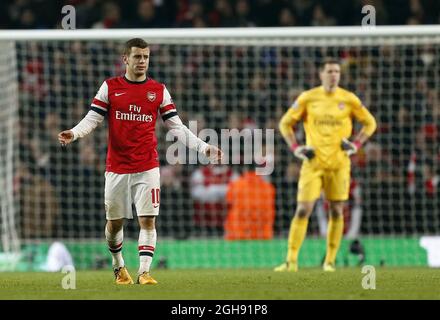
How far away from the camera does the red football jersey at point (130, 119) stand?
972 centimetres

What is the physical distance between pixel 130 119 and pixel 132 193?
0.64 meters

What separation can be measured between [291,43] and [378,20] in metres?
3.59

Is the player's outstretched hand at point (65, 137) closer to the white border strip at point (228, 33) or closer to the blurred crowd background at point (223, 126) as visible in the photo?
the white border strip at point (228, 33)

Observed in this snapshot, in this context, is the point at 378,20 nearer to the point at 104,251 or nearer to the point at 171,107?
the point at 104,251

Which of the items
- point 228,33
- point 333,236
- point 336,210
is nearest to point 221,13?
point 228,33

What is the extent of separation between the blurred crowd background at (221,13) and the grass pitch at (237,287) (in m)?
7.95

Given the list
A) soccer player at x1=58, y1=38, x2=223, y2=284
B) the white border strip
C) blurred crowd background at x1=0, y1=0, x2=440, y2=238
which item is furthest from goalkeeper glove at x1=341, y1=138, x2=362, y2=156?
soccer player at x1=58, y1=38, x2=223, y2=284

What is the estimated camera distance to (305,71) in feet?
56.7

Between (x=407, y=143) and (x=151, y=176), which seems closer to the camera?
(x=151, y=176)

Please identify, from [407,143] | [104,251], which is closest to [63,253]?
[104,251]

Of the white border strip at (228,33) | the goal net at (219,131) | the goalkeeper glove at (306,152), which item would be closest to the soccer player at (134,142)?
the goalkeeper glove at (306,152)

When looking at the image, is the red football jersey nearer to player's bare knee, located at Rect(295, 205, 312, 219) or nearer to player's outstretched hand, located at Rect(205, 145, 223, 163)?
player's outstretched hand, located at Rect(205, 145, 223, 163)

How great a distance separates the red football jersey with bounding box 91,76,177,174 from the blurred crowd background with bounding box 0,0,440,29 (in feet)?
28.6

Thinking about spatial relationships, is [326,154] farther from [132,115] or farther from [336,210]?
[132,115]
